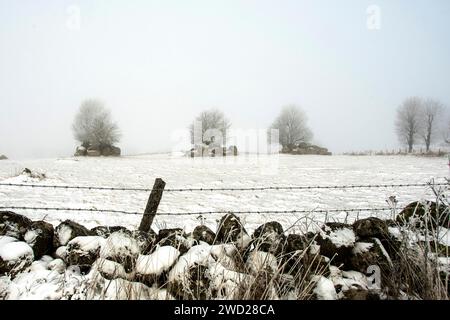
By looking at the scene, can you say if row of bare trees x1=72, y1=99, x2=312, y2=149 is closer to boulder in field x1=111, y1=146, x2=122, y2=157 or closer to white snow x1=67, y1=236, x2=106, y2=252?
boulder in field x1=111, y1=146, x2=122, y2=157

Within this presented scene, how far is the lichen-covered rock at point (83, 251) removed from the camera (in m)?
3.01

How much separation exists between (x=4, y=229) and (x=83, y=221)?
408 cm

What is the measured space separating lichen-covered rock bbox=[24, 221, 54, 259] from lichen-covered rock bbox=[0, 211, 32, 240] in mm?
80

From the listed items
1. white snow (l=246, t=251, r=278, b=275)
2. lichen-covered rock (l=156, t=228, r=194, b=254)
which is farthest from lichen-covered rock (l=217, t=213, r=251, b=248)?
lichen-covered rock (l=156, t=228, r=194, b=254)

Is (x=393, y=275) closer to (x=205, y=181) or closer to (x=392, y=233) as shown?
(x=392, y=233)

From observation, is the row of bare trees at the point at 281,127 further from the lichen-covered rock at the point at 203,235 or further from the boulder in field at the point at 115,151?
the lichen-covered rock at the point at 203,235

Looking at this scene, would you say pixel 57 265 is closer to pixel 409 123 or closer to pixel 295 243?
pixel 295 243

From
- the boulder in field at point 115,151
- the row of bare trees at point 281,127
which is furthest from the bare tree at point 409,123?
the boulder in field at point 115,151

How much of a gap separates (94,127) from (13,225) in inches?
1659

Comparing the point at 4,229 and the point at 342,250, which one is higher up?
the point at 4,229

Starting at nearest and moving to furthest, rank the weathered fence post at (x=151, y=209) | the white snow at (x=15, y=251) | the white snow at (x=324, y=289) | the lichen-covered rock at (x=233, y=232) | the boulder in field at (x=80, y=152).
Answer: the white snow at (x=324, y=289) → the white snow at (x=15, y=251) → the lichen-covered rock at (x=233, y=232) → the weathered fence post at (x=151, y=209) → the boulder in field at (x=80, y=152)

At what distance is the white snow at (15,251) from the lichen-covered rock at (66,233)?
330mm
